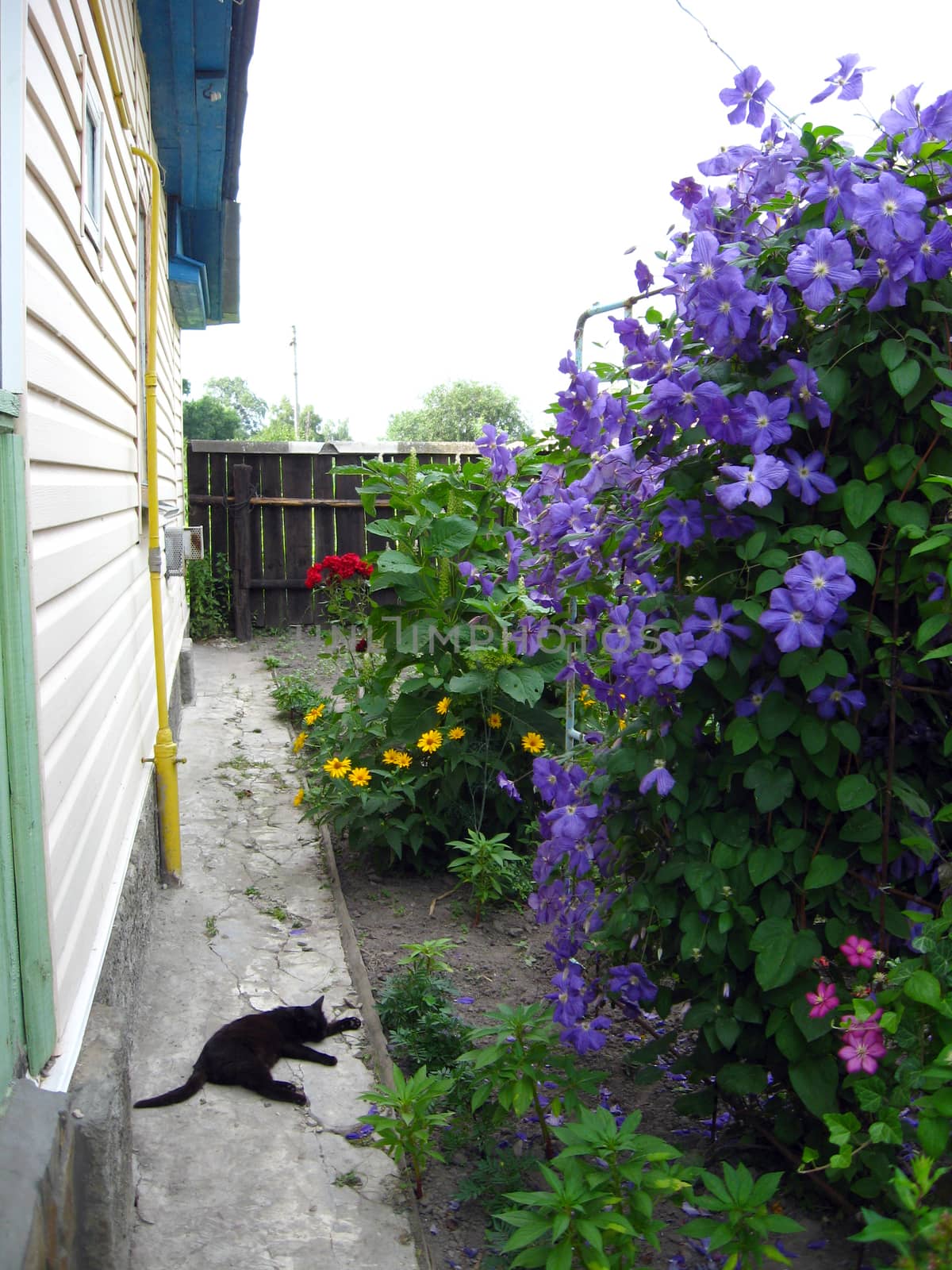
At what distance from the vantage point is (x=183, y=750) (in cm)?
561

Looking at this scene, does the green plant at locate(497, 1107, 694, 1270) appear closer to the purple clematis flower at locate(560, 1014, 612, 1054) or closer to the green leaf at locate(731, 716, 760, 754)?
the purple clematis flower at locate(560, 1014, 612, 1054)

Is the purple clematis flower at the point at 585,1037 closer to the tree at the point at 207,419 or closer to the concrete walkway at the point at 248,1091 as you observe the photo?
the concrete walkway at the point at 248,1091

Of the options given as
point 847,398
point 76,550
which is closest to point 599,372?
point 847,398

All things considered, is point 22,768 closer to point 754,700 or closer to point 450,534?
point 754,700

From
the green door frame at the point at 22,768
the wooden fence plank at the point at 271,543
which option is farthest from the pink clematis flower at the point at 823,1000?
the wooden fence plank at the point at 271,543

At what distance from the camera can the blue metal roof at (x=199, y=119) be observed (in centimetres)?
458

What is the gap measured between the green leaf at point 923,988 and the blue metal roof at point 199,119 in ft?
14.4

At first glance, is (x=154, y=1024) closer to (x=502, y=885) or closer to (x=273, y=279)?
(x=502, y=885)

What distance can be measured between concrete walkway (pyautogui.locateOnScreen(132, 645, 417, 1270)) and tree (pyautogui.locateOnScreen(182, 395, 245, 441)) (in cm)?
4198

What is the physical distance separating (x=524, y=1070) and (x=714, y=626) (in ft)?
3.13

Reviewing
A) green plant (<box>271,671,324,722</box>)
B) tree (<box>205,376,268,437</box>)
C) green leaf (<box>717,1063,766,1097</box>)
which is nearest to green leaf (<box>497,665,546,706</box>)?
green leaf (<box>717,1063,766,1097</box>)

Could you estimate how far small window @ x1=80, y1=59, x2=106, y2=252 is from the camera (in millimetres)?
2656

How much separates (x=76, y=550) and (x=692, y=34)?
5.52ft

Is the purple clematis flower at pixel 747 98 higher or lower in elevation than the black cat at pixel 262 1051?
higher
